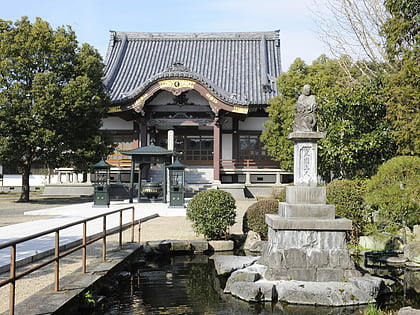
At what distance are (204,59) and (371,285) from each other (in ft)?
83.5

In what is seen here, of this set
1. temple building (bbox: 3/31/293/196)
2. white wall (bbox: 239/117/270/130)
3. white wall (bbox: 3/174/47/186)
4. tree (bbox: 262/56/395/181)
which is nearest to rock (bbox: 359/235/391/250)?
tree (bbox: 262/56/395/181)

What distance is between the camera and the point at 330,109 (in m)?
12.5

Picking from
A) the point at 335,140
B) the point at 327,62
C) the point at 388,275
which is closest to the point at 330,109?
the point at 335,140

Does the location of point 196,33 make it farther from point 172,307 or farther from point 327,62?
point 172,307

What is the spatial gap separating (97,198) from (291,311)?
41.6ft

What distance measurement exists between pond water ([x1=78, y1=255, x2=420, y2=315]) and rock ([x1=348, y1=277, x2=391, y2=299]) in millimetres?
175

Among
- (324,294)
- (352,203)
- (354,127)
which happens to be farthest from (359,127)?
(324,294)

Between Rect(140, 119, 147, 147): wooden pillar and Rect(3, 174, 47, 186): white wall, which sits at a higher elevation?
Rect(140, 119, 147, 147): wooden pillar

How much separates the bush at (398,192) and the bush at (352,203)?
0.64 metres

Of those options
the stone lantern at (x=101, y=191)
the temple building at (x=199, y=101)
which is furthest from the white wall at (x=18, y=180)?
the stone lantern at (x=101, y=191)

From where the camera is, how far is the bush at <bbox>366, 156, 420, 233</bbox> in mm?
8172

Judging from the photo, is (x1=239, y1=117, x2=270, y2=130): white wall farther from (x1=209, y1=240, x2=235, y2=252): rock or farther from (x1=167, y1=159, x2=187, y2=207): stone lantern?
(x1=209, y1=240, x2=235, y2=252): rock

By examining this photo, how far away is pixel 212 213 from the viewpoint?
9.41m

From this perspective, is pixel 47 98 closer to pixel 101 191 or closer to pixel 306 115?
pixel 101 191
